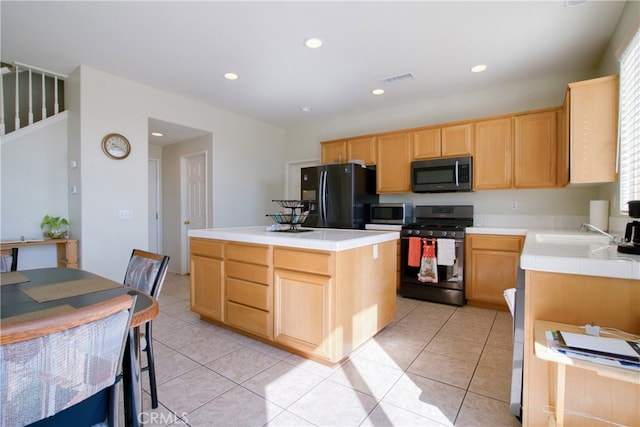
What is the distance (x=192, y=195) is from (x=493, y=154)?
456cm

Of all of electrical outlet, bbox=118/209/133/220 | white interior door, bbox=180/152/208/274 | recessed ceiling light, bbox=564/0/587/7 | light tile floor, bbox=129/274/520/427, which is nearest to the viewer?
light tile floor, bbox=129/274/520/427

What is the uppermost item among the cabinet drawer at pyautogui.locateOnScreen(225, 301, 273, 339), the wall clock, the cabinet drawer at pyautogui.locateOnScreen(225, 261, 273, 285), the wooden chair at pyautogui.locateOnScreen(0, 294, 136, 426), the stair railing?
the stair railing

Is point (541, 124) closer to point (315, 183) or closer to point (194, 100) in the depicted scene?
point (315, 183)

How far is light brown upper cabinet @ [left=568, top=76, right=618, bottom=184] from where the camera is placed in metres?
2.25

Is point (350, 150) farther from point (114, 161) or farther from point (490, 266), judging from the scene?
point (114, 161)

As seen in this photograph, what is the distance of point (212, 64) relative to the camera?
3166 millimetres

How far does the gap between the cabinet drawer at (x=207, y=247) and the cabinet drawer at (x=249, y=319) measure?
45 centimetres

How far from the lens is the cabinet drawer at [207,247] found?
2.61 meters

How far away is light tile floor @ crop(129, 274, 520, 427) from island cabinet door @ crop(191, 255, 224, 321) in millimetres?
171

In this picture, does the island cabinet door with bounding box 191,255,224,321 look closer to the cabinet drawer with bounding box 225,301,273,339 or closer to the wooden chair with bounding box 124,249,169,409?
the cabinet drawer with bounding box 225,301,273,339

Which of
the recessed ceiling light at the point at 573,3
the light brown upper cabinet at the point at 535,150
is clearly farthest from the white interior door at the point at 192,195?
the recessed ceiling light at the point at 573,3

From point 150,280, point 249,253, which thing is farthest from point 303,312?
point 150,280

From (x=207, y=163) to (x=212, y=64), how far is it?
175 cm

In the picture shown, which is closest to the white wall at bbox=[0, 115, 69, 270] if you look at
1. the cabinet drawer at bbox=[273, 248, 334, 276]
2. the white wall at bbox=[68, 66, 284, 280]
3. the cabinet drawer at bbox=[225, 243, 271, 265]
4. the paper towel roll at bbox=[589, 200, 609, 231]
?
the white wall at bbox=[68, 66, 284, 280]
